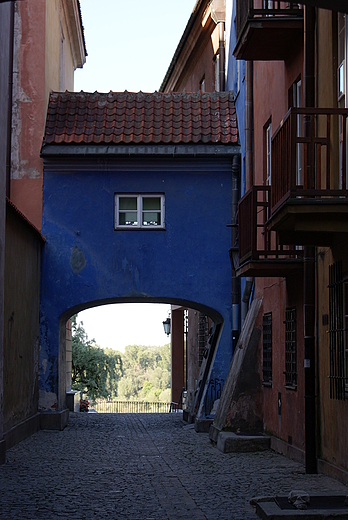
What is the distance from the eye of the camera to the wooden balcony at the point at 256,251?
12.3m

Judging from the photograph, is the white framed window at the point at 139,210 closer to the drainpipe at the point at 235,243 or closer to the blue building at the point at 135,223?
the blue building at the point at 135,223

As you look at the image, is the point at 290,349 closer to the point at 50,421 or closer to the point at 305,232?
the point at 305,232

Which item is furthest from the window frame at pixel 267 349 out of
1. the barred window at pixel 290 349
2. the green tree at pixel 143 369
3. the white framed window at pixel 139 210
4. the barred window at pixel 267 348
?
the green tree at pixel 143 369

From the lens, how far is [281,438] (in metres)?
13.5

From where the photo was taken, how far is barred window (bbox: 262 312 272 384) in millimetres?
14773

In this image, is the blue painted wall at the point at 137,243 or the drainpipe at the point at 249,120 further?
the blue painted wall at the point at 137,243

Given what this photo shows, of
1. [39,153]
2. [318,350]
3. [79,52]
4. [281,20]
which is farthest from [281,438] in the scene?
[79,52]

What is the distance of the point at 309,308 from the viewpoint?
11.2 metres

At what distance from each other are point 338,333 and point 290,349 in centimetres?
296

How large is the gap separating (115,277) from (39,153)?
133 inches

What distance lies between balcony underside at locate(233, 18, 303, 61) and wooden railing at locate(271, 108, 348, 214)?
2.05m

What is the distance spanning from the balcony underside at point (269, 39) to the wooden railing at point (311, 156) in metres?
2.05

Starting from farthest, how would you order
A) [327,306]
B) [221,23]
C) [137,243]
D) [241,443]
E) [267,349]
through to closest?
[221,23], [137,243], [267,349], [241,443], [327,306]

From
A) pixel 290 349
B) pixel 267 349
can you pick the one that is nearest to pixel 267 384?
pixel 267 349
